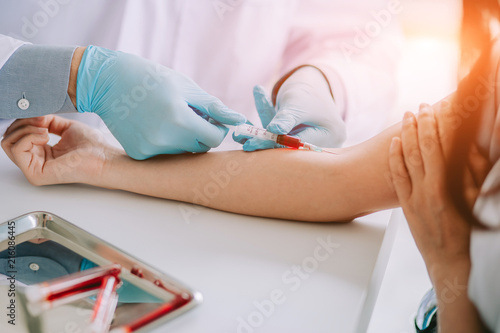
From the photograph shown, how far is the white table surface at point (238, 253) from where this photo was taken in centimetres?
61

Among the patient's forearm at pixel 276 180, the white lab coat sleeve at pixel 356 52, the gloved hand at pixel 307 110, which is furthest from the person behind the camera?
the white lab coat sleeve at pixel 356 52

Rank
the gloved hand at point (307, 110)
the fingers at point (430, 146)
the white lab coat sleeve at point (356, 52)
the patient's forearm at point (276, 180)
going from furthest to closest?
the white lab coat sleeve at point (356, 52) < the gloved hand at point (307, 110) < the patient's forearm at point (276, 180) < the fingers at point (430, 146)

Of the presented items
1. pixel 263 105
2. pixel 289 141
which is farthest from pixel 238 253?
pixel 263 105

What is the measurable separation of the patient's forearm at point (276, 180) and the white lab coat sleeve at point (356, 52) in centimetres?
45

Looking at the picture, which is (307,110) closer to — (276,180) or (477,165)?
(276,180)

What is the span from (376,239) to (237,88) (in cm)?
79

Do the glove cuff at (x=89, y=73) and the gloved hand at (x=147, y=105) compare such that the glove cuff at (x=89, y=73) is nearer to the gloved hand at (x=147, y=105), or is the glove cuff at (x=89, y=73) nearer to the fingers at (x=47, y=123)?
the gloved hand at (x=147, y=105)

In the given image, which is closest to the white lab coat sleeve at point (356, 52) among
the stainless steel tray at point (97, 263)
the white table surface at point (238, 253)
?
the white table surface at point (238, 253)

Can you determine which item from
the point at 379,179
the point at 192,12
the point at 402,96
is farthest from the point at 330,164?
the point at 402,96

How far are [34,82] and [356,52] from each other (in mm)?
930

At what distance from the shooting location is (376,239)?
2.73ft

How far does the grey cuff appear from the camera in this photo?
920 mm

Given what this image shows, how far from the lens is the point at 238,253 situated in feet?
2.46

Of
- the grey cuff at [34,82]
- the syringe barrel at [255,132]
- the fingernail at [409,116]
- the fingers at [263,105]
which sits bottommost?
the grey cuff at [34,82]
